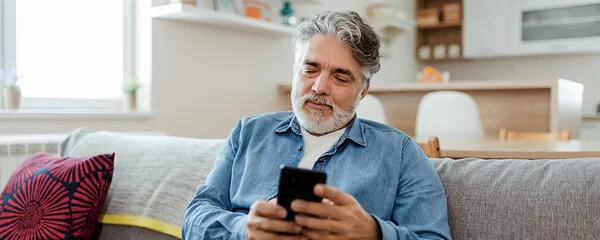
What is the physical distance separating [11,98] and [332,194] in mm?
2287

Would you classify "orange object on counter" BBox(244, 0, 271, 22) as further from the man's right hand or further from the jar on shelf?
the man's right hand

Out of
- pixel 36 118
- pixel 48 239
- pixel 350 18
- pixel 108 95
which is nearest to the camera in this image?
pixel 350 18

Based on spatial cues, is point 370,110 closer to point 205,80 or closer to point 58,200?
point 205,80

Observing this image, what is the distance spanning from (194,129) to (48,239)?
2095mm

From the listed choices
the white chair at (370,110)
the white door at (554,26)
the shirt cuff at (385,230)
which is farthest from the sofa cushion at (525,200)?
the white door at (554,26)

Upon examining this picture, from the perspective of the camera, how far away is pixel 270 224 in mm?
Result: 963

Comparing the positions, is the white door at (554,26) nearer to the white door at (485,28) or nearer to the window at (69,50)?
the white door at (485,28)

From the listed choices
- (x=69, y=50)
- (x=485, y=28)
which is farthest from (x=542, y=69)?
(x=69, y=50)

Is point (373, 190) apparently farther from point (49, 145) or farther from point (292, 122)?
point (49, 145)

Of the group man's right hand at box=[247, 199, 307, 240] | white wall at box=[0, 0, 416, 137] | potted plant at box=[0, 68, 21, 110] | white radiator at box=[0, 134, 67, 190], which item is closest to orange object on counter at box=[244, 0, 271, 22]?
white wall at box=[0, 0, 416, 137]

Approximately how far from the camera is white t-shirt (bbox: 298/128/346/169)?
4.32 ft

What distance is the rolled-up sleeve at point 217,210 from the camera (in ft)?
3.87

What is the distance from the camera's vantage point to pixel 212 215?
4.00 ft

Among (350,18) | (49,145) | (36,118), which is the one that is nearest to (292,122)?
(350,18)
